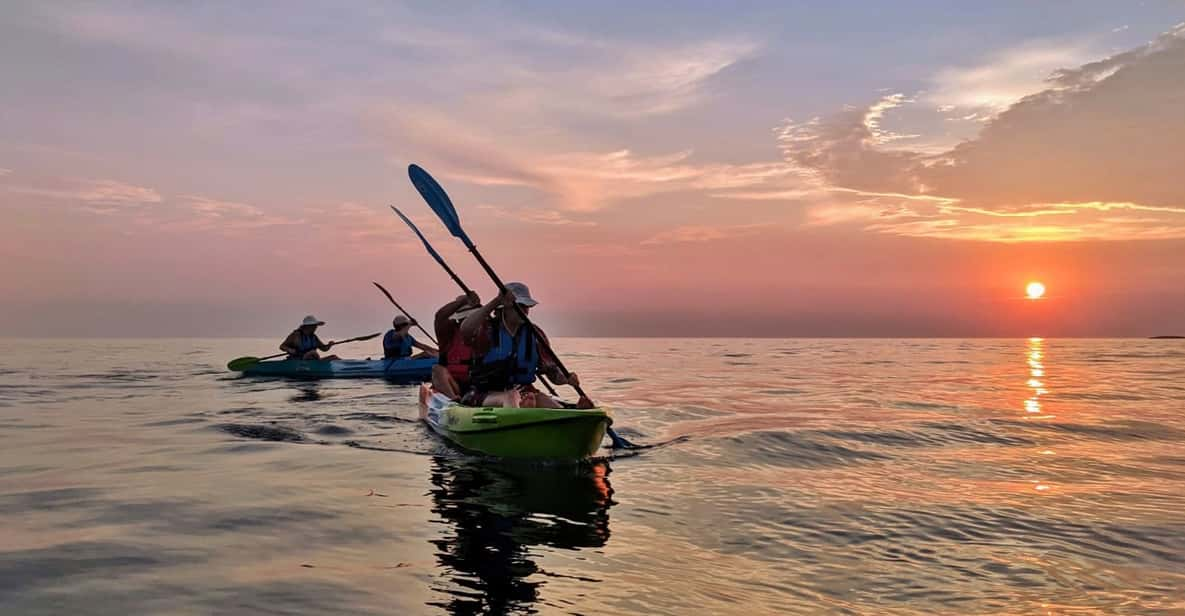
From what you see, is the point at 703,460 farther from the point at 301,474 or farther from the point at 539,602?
the point at 539,602

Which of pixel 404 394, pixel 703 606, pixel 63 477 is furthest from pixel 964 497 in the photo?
pixel 404 394

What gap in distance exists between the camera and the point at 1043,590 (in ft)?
16.8

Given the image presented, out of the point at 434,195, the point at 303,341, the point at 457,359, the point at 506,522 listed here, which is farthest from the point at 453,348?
the point at 303,341

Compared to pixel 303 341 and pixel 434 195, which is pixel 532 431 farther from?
pixel 303 341

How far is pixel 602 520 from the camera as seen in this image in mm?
6910

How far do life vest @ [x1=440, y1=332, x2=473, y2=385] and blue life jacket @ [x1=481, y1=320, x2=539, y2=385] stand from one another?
3054 millimetres

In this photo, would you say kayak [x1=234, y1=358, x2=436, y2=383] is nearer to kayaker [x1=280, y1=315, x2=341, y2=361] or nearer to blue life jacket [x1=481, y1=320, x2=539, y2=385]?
kayaker [x1=280, y1=315, x2=341, y2=361]

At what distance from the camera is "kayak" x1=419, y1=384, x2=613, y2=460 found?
8.85 meters

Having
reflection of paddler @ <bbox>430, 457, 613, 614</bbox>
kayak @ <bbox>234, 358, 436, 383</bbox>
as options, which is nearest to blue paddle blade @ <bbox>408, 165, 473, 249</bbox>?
reflection of paddler @ <bbox>430, 457, 613, 614</bbox>

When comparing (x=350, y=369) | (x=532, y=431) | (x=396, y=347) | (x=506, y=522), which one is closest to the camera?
(x=506, y=522)

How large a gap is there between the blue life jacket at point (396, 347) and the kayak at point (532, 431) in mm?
13679

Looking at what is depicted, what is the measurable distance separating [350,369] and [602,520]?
18757 millimetres

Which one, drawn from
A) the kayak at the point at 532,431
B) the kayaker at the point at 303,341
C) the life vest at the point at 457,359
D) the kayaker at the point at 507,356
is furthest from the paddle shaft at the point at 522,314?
the kayaker at the point at 303,341

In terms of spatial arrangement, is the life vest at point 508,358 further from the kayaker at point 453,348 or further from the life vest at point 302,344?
the life vest at point 302,344
